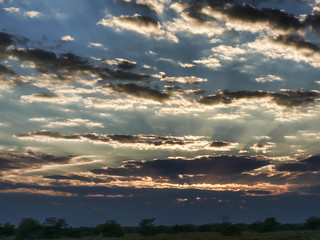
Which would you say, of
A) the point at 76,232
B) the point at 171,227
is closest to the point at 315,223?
the point at 171,227

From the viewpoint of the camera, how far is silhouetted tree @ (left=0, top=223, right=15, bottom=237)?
100m

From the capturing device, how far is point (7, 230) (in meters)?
101

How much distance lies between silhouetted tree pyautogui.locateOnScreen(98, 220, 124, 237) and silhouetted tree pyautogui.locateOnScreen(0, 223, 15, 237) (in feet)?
94.8

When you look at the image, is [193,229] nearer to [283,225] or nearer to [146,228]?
[146,228]

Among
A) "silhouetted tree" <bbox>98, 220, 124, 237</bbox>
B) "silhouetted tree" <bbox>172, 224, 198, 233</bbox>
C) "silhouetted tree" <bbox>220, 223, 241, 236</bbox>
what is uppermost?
"silhouetted tree" <bbox>98, 220, 124, 237</bbox>

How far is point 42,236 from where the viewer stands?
8931 centimetres

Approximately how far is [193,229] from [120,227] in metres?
55.4

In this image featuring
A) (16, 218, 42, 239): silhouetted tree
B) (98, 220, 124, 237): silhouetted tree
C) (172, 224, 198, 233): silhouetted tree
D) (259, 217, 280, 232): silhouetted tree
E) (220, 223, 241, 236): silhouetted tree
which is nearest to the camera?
(16, 218, 42, 239): silhouetted tree

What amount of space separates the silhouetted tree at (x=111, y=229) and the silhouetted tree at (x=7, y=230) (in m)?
28.9

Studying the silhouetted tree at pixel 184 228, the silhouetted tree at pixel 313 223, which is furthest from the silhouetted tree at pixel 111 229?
the silhouetted tree at pixel 313 223

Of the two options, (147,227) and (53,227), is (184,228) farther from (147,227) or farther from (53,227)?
(53,227)

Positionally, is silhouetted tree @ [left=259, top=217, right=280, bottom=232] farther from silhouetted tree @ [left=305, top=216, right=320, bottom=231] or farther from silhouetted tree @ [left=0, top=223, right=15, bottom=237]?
silhouetted tree @ [left=0, top=223, right=15, bottom=237]

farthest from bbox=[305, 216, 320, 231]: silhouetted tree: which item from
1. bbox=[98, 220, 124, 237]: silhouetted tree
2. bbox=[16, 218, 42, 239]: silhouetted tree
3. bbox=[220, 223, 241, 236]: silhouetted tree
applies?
bbox=[16, 218, 42, 239]: silhouetted tree

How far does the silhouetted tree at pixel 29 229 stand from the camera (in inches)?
3447
